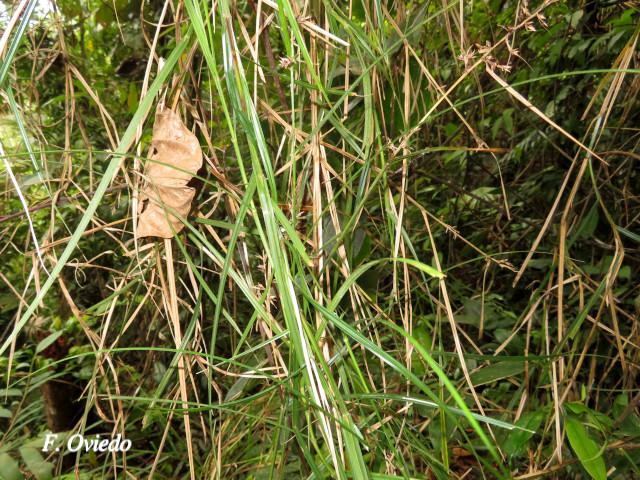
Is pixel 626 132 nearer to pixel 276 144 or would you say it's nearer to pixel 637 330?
pixel 637 330

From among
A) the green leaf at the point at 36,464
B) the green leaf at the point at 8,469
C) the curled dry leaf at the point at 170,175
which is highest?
the curled dry leaf at the point at 170,175

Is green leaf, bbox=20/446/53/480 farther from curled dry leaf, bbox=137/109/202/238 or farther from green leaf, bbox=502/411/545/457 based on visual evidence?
green leaf, bbox=502/411/545/457

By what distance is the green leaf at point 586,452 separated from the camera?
531 millimetres

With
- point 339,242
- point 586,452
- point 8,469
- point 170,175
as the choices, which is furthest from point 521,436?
point 8,469

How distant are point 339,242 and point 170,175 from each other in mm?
167

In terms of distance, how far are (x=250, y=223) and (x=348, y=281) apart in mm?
199

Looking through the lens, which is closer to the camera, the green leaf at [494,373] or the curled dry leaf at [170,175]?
the curled dry leaf at [170,175]

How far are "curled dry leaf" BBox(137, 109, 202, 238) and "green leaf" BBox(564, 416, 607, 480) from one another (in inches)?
17.6

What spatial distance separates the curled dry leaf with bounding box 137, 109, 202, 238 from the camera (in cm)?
48

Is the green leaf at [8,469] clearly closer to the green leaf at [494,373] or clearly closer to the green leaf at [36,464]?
the green leaf at [36,464]

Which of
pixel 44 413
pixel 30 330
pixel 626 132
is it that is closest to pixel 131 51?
pixel 30 330

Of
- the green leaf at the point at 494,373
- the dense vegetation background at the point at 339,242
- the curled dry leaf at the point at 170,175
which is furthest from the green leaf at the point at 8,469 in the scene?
the green leaf at the point at 494,373

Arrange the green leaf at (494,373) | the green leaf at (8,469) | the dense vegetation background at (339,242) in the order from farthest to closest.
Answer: the green leaf at (8,469) < the green leaf at (494,373) < the dense vegetation background at (339,242)

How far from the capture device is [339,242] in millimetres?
472
